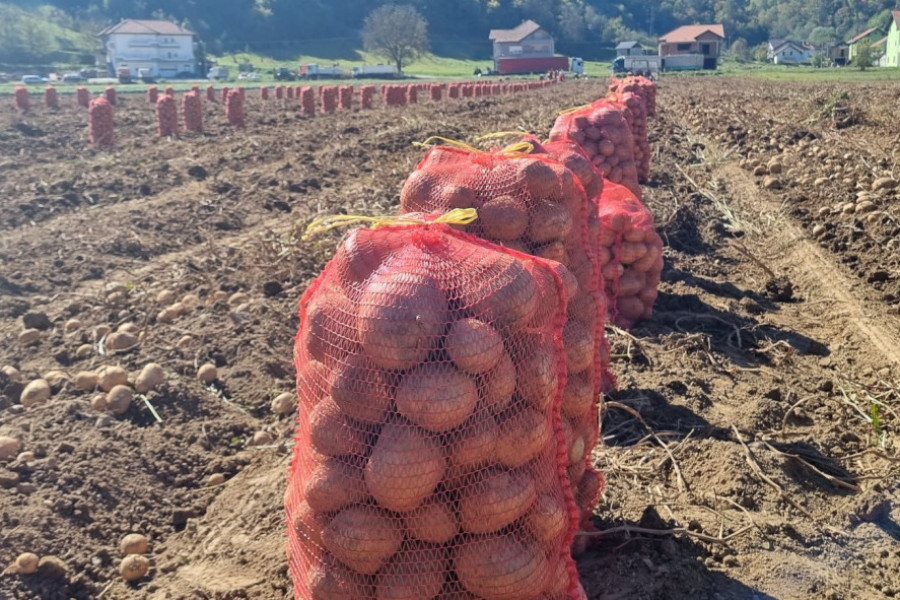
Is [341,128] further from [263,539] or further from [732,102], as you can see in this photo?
[263,539]

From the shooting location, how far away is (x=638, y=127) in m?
11.2

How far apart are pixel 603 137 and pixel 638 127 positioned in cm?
341

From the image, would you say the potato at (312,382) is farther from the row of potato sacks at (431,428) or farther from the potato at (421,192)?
the potato at (421,192)

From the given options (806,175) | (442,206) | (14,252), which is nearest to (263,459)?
(442,206)

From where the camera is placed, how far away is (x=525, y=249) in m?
3.71

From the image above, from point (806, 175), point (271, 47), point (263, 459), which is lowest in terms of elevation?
point (263, 459)

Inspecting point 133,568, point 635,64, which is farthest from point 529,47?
point 133,568

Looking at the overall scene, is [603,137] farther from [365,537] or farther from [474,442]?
[365,537]

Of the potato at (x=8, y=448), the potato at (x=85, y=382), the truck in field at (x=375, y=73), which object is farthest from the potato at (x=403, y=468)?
the truck in field at (x=375, y=73)

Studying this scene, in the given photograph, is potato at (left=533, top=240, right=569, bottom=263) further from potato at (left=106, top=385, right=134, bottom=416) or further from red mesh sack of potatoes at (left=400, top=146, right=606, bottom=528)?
potato at (left=106, top=385, right=134, bottom=416)

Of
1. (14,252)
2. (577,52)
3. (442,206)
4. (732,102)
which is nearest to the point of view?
(442,206)

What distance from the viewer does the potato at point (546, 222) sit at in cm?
370

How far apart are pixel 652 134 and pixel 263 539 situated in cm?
1450

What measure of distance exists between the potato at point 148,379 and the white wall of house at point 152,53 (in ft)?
215
